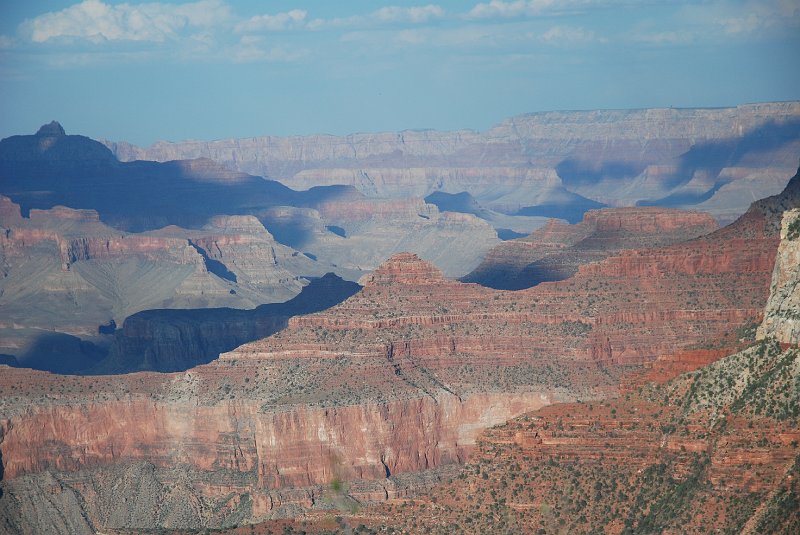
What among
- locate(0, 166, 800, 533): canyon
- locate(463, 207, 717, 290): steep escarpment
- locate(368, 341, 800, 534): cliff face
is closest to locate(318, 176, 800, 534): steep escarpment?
locate(368, 341, 800, 534): cliff face

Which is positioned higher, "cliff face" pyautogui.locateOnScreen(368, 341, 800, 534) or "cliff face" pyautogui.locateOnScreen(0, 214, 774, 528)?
"cliff face" pyautogui.locateOnScreen(368, 341, 800, 534)

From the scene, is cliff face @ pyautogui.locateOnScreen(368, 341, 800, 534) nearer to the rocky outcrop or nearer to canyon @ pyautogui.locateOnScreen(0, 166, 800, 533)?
the rocky outcrop

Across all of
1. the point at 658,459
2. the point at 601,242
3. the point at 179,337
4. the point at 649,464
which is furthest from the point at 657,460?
the point at 179,337

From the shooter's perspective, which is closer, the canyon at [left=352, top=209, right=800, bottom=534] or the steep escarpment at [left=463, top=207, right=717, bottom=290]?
the canyon at [left=352, top=209, right=800, bottom=534]

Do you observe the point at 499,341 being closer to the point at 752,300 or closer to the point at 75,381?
the point at 752,300

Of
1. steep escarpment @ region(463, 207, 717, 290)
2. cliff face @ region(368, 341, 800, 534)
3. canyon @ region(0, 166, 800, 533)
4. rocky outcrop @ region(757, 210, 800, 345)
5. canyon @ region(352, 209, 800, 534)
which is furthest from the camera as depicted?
steep escarpment @ region(463, 207, 717, 290)

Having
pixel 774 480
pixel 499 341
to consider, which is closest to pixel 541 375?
pixel 499 341

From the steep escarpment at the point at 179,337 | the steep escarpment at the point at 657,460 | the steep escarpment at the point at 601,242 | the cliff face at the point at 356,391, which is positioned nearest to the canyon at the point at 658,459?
the steep escarpment at the point at 657,460

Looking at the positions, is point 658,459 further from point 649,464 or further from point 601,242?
point 601,242
